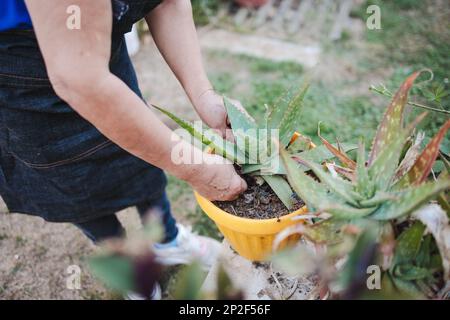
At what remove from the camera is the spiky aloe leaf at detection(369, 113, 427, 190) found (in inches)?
34.5

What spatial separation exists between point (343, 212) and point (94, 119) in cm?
58

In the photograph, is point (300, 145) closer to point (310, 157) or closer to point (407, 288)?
point (310, 157)

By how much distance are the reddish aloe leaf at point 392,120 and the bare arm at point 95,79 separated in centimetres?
45

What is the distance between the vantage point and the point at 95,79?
0.87 metres

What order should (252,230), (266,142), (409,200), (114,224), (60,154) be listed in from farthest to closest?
1. (114,224)
2. (60,154)
3. (266,142)
4. (252,230)
5. (409,200)

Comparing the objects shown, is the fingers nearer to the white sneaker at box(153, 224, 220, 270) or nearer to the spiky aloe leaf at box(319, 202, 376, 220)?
the spiky aloe leaf at box(319, 202, 376, 220)

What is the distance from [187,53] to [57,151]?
1.69ft

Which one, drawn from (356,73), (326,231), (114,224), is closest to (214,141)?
(326,231)

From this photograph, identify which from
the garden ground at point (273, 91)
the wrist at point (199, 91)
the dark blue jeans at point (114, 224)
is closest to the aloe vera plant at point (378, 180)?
the wrist at point (199, 91)

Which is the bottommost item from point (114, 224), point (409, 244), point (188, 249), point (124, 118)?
point (188, 249)

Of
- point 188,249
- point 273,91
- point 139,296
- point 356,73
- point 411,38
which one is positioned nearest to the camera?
point 139,296

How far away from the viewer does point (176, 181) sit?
2.40m
